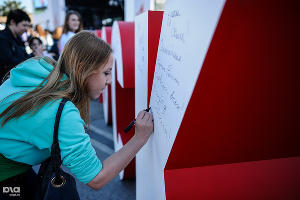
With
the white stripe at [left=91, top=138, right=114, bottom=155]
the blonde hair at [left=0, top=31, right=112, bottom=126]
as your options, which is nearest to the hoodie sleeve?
the blonde hair at [left=0, top=31, right=112, bottom=126]

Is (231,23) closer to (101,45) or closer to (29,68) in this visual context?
(101,45)

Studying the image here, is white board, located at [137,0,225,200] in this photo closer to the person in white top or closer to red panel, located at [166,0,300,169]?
red panel, located at [166,0,300,169]

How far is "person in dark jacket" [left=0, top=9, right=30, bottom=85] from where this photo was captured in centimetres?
270

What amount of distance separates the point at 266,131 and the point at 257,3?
43 cm

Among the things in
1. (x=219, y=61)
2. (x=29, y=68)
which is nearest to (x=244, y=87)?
(x=219, y=61)

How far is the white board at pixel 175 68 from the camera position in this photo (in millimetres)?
569

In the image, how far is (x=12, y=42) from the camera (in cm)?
280

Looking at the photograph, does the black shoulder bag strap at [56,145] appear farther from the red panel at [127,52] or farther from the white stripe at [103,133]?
the white stripe at [103,133]

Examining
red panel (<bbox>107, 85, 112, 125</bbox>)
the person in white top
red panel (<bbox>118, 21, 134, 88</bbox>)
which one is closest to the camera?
red panel (<bbox>118, 21, 134, 88</bbox>)

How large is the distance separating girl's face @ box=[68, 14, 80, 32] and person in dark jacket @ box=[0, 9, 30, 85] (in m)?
0.89

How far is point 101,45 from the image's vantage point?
108 centimetres

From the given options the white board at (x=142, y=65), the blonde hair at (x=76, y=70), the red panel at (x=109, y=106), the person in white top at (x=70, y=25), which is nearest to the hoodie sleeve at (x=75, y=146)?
the blonde hair at (x=76, y=70)

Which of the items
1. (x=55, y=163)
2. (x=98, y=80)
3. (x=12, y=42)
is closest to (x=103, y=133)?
(x=12, y=42)

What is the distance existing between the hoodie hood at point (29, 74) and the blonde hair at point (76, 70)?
6 cm
